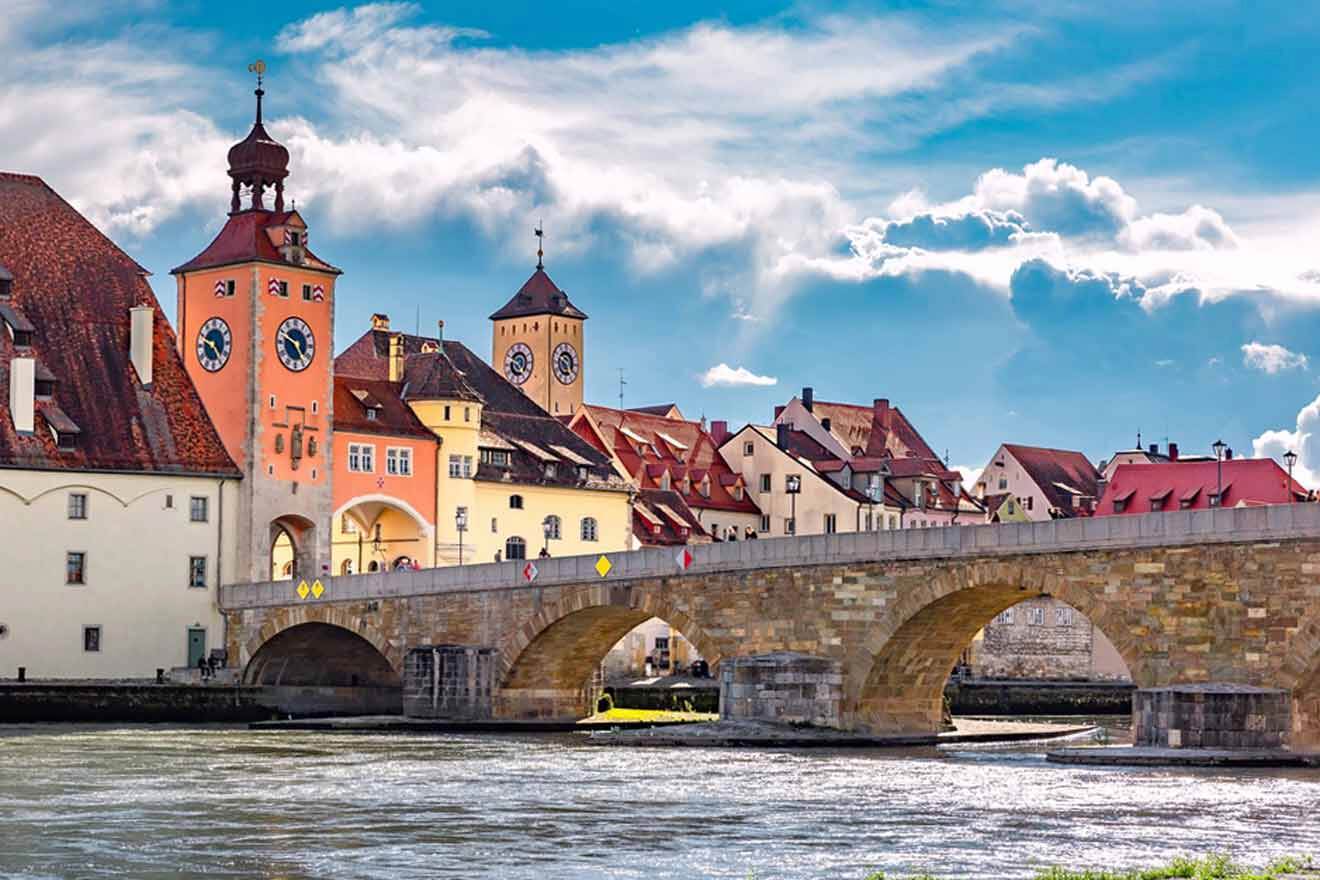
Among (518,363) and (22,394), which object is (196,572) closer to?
(22,394)

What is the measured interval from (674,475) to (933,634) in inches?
1750

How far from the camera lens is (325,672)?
68.8 meters

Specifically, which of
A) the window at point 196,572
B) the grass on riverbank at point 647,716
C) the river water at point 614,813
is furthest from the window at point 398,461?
the river water at point 614,813

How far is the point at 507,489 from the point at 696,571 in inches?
1022

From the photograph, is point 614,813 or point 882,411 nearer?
point 614,813

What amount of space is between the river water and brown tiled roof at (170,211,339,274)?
1015 inches

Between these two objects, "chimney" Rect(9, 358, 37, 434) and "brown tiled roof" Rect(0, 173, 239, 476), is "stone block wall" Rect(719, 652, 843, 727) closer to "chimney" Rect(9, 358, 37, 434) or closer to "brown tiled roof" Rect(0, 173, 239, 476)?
"brown tiled roof" Rect(0, 173, 239, 476)

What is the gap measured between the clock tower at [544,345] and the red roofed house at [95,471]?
39028mm

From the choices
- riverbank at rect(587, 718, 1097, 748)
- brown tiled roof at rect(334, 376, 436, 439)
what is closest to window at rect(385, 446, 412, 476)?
brown tiled roof at rect(334, 376, 436, 439)

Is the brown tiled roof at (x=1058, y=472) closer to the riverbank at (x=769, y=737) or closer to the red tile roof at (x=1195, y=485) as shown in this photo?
the red tile roof at (x=1195, y=485)

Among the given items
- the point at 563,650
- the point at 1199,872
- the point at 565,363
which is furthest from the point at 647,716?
the point at 565,363

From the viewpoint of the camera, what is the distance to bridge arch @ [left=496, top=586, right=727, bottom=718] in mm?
56375

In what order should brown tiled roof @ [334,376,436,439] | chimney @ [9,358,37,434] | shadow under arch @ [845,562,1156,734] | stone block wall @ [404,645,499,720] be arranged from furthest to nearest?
brown tiled roof @ [334,376,436,439] < chimney @ [9,358,37,434] < stone block wall @ [404,645,499,720] < shadow under arch @ [845,562,1156,734]

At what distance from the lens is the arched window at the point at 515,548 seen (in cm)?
7900
